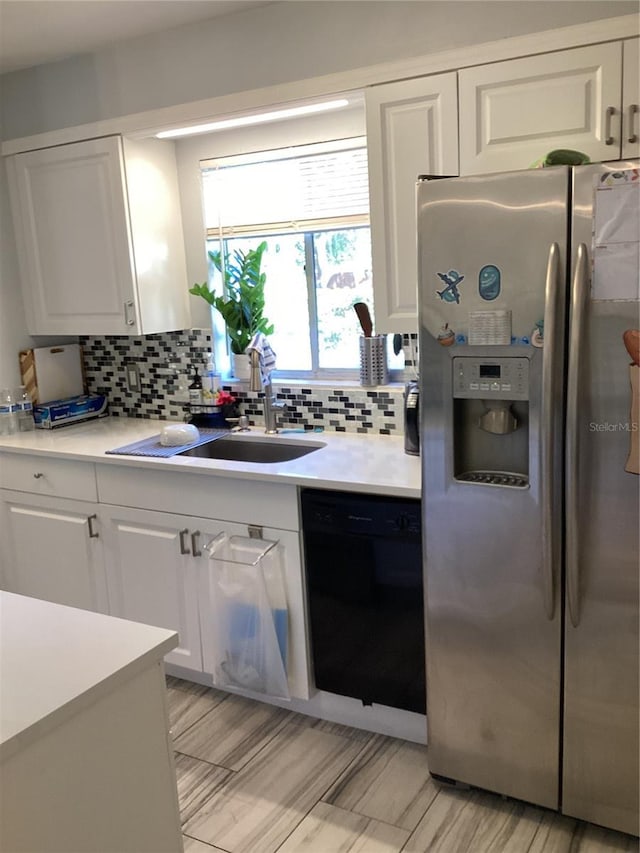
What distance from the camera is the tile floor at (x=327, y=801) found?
2.09 meters

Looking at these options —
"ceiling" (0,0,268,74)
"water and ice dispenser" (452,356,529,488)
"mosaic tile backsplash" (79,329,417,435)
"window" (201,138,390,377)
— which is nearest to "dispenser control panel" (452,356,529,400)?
"water and ice dispenser" (452,356,529,488)

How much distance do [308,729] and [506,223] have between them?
182cm

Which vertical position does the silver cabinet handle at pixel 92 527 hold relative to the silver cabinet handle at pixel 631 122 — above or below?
below

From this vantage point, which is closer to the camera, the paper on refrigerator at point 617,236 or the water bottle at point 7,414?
the paper on refrigerator at point 617,236

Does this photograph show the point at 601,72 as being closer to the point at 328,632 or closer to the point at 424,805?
the point at 328,632

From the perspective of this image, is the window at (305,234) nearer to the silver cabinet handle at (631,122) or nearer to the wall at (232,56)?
the wall at (232,56)

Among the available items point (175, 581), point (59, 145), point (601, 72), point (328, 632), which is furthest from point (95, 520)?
point (601, 72)

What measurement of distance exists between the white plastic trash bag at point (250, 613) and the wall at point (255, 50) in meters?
1.64

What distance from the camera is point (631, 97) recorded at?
81.1 inches

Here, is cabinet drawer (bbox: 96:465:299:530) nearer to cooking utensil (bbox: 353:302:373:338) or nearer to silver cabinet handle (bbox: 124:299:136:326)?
silver cabinet handle (bbox: 124:299:136:326)

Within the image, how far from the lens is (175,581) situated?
2807mm

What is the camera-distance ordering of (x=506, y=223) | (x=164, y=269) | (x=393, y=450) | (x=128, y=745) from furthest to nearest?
(x=164, y=269)
(x=393, y=450)
(x=506, y=223)
(x=128, y=745)

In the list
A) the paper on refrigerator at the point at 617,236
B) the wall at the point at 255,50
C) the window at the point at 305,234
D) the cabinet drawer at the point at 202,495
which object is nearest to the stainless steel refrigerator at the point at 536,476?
the paper on refrigerator at the point at 617,236

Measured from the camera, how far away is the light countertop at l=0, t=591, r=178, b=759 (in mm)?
1142
